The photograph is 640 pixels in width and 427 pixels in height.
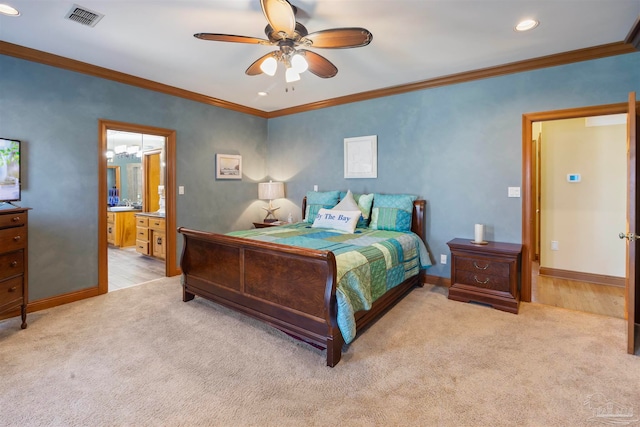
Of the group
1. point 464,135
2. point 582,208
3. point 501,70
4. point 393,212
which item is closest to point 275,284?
point 393,212

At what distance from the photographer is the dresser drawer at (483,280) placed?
3.15 meters

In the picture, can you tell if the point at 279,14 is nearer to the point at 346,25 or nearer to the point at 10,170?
the point at 346,25

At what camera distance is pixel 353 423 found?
165 cm

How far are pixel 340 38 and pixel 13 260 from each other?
124 inches

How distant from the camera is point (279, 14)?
6.72ft

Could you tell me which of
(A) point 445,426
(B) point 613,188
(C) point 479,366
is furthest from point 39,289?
(B) point 613,188

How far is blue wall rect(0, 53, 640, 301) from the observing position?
311cm

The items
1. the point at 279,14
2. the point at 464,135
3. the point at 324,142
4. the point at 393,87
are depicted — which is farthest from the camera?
the point at 324,142

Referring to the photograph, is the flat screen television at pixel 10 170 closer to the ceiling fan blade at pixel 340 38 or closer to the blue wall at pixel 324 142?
the blue wall at pixel 324 142

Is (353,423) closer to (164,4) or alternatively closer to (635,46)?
(164,4)

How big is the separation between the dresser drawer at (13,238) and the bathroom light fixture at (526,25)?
4.47 metres

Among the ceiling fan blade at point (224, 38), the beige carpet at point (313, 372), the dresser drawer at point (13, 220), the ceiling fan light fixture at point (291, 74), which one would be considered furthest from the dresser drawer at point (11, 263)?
the ceiling fan light fixture at point (291, 74)

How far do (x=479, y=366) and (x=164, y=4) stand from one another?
11.2ft

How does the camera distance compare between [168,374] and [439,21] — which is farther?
[439,21]
